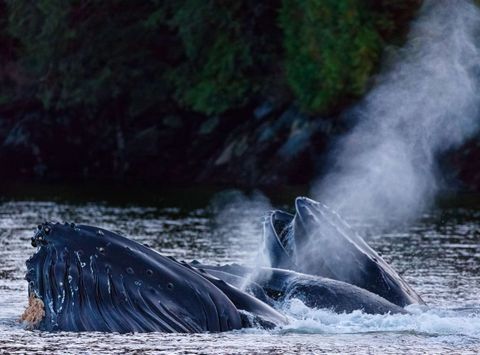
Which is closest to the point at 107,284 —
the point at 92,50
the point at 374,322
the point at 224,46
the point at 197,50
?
the point at 374,322

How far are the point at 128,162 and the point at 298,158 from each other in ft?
42.1

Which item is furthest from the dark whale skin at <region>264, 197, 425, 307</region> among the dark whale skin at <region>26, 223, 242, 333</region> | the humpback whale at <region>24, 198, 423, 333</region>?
the dark whale skin at <region>26, 223, 242, 333</region>

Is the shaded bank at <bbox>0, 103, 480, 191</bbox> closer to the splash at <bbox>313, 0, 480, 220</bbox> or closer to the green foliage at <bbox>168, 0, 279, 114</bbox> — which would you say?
the splash at <bbox>313, 0, 480, 220</bbox>

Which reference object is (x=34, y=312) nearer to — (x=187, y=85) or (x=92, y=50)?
(x=187, y=85)

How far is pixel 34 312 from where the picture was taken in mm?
17531

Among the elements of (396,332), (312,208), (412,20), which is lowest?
(396,332)

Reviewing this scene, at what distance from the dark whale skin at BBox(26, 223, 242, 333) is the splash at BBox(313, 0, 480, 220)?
34390mm

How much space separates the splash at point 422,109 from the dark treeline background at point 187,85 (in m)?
0.91

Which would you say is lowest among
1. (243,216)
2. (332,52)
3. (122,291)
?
(122,291)

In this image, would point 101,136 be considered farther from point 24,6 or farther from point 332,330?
point 332,330

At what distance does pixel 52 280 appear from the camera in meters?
16.7

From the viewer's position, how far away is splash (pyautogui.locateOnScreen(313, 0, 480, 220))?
53.5 m

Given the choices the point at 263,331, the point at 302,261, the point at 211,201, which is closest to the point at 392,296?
the point at 302,261

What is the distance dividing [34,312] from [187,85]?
167ft
